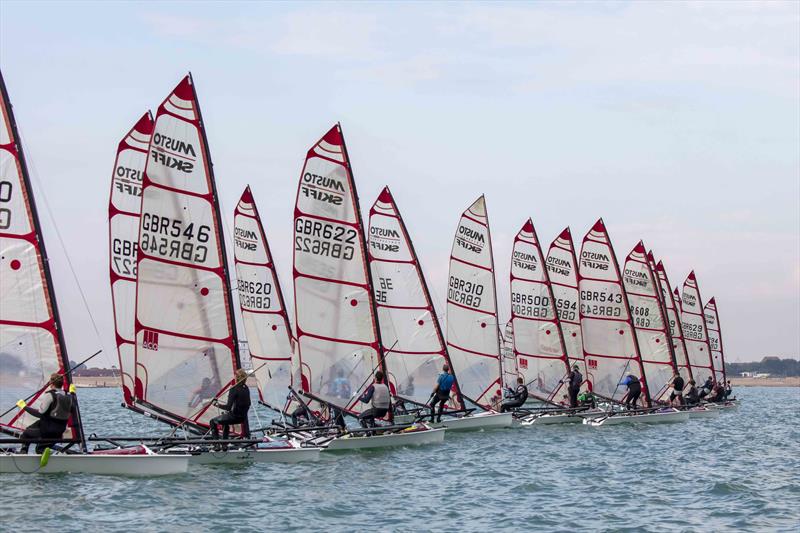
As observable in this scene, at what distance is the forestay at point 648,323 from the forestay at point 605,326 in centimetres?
124

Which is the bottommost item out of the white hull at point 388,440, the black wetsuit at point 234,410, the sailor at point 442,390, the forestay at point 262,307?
the white hull at point 388,440

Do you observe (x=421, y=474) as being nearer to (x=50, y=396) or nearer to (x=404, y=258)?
(x=50, y=396)

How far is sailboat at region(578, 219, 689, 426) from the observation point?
126 feet

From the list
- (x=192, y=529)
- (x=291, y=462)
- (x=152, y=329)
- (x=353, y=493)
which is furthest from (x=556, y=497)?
(x=152, y=329)

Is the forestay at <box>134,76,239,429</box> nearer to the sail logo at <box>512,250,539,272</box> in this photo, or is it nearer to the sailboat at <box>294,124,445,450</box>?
the sailboat at <box>294,124,445,450</box>

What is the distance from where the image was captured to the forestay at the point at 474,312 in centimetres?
3334

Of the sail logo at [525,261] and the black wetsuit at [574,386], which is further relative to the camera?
the sail logo at [525,261]

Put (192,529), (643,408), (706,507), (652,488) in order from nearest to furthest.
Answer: (192,529), (706,507), (652,488), (643,408)

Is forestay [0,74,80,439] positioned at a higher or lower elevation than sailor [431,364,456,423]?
higher

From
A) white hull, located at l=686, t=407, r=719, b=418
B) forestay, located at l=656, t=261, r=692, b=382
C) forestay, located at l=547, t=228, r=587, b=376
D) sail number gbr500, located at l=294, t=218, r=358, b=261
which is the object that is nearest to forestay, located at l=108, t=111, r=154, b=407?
sail number gbr500, located at l=294, t=218, r=358, b=261

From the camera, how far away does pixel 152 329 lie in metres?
21.5

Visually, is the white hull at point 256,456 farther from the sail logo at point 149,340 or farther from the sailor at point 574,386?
the sailor at point 574,386

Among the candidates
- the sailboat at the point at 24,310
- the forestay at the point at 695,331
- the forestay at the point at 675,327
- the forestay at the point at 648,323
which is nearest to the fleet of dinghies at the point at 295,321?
the sailboat at the point at 24,310

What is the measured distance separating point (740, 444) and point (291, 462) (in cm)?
1377
